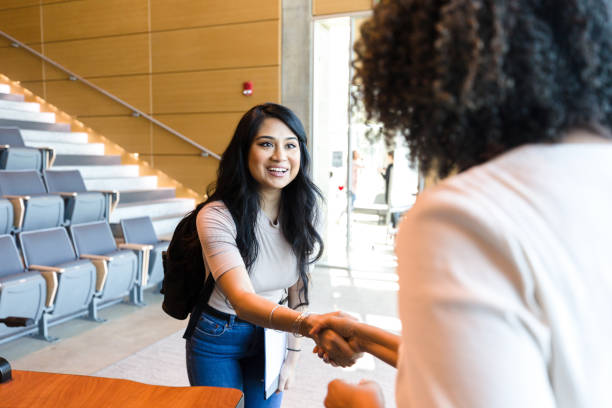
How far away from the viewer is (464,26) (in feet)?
1.42

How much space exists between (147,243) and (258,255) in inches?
133

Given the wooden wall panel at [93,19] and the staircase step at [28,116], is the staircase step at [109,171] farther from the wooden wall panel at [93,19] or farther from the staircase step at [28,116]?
the wooden wall panel at [93,19]

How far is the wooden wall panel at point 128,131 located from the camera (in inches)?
268

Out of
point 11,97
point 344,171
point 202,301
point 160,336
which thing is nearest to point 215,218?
point 202,301

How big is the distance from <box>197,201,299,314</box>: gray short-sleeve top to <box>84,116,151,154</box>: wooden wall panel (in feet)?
18.9

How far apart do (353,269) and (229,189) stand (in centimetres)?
442

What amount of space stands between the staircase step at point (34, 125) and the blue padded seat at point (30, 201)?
214 centimetres

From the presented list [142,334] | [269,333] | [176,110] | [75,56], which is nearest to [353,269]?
[142,334]

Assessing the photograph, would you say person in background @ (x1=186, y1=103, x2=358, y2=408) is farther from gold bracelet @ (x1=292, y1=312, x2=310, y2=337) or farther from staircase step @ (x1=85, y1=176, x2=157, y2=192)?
staircase step @ (x1=85, y1=176, x2=157, y2=192)

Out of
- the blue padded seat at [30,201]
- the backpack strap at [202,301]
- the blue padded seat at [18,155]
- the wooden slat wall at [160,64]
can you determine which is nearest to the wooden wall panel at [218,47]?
the wooden slat wall at [160,64]

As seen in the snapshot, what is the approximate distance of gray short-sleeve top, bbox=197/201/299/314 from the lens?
1.34m

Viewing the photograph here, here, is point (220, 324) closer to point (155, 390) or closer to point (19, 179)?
point (155, 390)

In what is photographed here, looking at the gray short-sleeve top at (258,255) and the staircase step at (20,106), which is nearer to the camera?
the gray short-sleeve top at (258,255)

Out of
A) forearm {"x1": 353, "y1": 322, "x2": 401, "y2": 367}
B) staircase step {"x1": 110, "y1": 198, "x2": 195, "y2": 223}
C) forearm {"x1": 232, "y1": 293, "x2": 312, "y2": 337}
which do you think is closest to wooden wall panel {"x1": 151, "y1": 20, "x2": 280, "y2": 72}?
staircase step {"x1": 110, "y1": 198, "x2": 195, "y2": 223}
